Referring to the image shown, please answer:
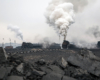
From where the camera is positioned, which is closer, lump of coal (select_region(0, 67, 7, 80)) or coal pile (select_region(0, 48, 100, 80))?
lump of coal (select_region(0, 67, 7, 80))

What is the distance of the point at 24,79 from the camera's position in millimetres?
7996

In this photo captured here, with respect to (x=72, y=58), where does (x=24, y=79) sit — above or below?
below

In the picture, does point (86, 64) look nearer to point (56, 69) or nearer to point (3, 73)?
point (56, 69)

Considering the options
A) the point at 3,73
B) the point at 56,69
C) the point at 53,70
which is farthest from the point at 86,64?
the point at 3,73

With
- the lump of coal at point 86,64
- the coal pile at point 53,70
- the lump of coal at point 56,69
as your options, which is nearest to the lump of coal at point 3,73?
the coal pile at point 53,70

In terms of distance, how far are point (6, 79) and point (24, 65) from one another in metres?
2.06

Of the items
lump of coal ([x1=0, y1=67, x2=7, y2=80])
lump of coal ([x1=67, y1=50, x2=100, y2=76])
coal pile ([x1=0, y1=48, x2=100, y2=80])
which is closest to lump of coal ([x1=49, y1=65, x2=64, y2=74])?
coal pile ([x1=0, y1=48, x2=100, y2=80])

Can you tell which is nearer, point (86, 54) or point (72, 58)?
point (72, 58)

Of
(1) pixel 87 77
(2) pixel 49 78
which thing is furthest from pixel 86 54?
(2) pixel 49 78

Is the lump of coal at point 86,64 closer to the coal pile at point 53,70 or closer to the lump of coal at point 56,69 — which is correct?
the coal pile at point 53,70

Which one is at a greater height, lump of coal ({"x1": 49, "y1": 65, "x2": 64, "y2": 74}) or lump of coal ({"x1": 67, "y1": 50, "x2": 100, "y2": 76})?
lump of coal ({"x1": 67, "y1": 50, "x2": 100, "y2": 76})

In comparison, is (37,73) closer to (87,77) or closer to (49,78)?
(49,78)

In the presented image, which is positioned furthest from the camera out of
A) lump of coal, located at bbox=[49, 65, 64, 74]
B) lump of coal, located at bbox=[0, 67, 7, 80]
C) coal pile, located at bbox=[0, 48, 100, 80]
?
lump of coal, located at bbox=[49, 65, 64, 74]

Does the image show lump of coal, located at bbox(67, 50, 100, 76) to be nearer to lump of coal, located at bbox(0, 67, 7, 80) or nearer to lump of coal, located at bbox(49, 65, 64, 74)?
lump of coal, located at bbox(49, 65, 64, 74)
